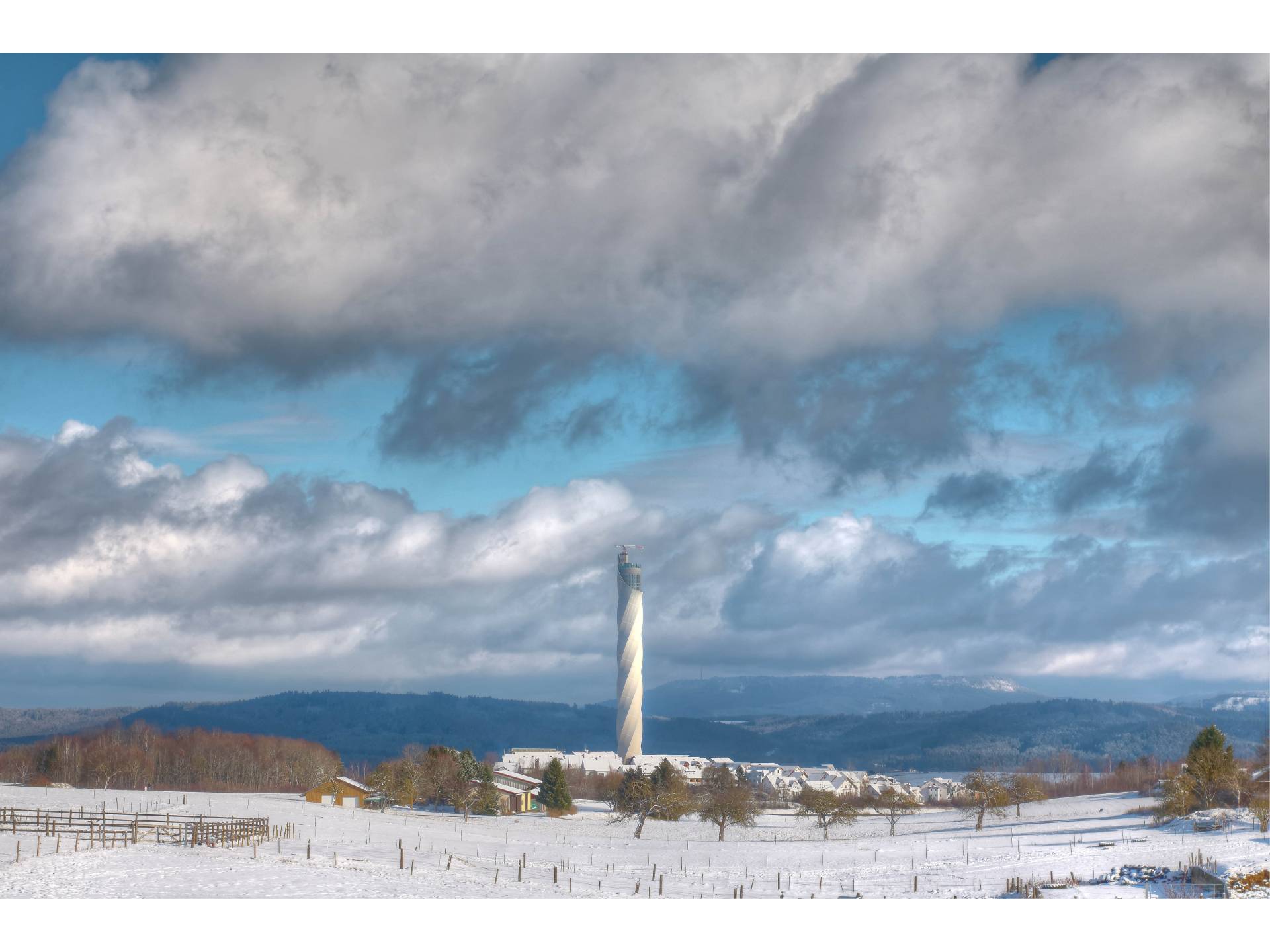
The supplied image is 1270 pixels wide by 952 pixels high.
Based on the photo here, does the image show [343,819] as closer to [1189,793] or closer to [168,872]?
[168,872]

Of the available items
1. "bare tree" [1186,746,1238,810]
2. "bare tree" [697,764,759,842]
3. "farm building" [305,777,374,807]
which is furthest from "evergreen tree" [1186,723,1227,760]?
"farm building" [305,777,374,807]

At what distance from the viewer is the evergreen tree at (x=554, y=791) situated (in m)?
126

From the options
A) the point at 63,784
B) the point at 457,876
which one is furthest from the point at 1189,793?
the point at 63,784

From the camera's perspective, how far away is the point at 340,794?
115 m

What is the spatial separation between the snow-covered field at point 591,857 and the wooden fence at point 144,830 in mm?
1435

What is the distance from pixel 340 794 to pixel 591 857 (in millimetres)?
47719

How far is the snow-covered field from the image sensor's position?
156 feet

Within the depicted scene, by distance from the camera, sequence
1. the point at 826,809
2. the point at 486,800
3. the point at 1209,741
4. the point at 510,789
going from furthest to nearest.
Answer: the point at 510,789, the point at 486,800, the point at 826,809, the point at 1209,741

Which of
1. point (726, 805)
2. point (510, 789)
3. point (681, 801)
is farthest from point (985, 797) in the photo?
point (510, 789)

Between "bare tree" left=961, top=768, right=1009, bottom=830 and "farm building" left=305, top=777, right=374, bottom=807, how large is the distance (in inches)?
2249

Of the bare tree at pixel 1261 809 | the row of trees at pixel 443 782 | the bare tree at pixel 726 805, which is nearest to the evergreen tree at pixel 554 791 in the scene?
the row of trees at pixel 443 782

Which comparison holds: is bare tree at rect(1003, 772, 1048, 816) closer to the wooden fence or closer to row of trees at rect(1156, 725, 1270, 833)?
row of trees at rect(1156, 725, 1270, 833)

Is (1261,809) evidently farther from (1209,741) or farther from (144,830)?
(144,830)

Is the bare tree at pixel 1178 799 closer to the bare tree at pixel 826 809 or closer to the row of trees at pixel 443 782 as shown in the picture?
the bare tree at pixel 826 809
